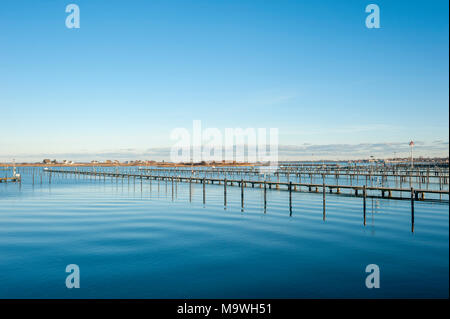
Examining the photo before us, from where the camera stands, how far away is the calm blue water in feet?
37.6

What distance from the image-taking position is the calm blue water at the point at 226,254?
1145cm

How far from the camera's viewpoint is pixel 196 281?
12.1 meters

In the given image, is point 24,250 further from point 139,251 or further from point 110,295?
point 110,295

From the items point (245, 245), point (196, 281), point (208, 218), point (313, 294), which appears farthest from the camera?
point (208, 218)

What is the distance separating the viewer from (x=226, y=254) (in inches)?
606

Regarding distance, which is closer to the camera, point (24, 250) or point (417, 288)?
point (417, 288)

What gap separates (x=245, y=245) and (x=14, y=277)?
32.5 ft
